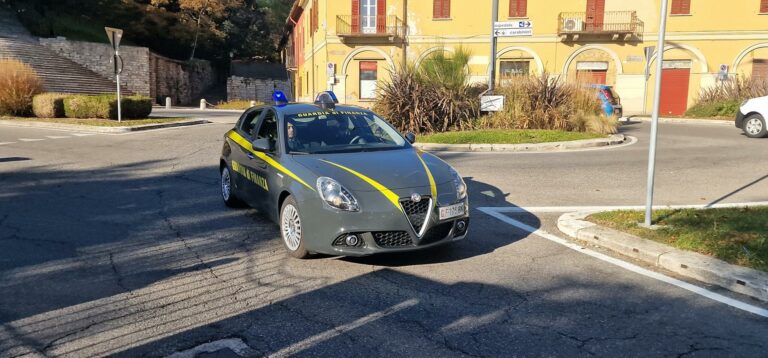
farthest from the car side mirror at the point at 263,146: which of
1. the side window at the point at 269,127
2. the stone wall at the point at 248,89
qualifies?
the stone wall at the point at 248,89

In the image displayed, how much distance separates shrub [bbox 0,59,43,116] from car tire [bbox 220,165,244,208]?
17034mm

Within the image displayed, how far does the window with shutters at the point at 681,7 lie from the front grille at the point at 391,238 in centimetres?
3444

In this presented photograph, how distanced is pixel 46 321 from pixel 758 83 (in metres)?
29.2

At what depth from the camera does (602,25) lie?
112ft

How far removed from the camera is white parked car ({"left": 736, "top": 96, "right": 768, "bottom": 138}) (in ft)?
53.9

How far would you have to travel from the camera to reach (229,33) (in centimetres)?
5491

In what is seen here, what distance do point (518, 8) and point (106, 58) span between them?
27.2 meters

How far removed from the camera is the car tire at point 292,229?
549 cm

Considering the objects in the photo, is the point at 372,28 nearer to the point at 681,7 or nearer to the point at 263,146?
the point at 681,7

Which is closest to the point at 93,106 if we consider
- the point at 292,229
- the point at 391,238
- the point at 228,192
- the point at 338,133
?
the point at 228,192

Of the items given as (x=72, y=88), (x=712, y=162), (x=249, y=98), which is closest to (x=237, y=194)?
(x=712, y=162)

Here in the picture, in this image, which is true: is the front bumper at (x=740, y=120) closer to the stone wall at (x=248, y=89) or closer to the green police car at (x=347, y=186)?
the green police car at (x=347, y=186)

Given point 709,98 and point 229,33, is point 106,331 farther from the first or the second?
point 229,33

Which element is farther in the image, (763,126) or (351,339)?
(763,126)
